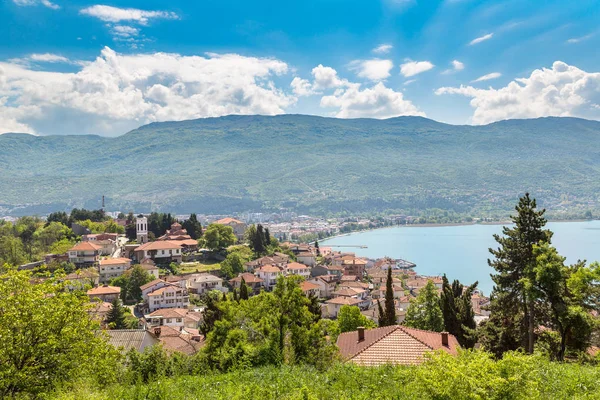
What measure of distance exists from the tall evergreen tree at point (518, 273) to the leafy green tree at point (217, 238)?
46285 millimetres

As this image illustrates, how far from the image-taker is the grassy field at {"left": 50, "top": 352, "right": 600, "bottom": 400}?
7.20 meters

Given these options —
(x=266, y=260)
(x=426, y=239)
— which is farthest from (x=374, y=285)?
(x=426, y=239)

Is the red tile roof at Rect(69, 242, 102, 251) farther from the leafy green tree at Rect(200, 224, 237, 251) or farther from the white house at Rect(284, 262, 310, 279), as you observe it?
the white house at Rect(284, 262, 310, 279)

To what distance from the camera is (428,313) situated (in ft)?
88.8

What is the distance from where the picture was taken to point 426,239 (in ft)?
535

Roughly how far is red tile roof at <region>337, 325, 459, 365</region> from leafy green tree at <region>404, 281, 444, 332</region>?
32.4 feet

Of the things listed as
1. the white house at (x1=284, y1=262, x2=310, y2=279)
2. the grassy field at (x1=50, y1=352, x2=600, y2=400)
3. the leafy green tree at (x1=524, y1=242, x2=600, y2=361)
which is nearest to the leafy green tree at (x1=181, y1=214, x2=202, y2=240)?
the white house at (x1=284, y1=262, x2=310, y2=279)

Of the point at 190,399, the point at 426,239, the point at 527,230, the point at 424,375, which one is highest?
the point at 527,230

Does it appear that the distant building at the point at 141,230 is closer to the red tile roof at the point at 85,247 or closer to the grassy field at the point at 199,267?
the red tile roof at the point at 85,247

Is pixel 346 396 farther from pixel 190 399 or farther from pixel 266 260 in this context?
pixel 266 260

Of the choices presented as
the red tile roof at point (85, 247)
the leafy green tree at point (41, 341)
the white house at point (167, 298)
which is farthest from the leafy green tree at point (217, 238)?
the leafy green tree at point (41, 341)

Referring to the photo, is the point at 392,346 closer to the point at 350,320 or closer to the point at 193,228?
the point at 350,320

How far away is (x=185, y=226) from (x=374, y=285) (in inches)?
1178

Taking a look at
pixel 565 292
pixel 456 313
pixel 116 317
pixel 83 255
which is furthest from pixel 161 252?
pixel 565 292
